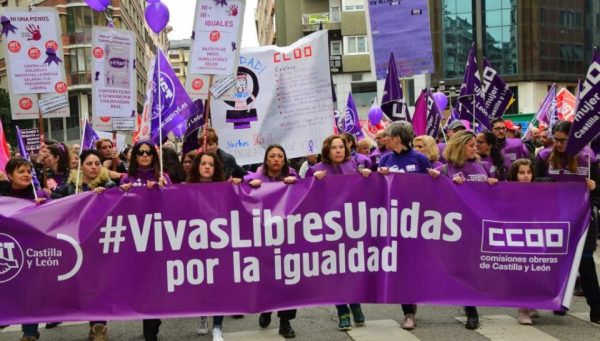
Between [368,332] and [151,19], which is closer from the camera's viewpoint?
[368,332]

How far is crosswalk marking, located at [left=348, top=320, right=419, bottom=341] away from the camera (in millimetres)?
6594

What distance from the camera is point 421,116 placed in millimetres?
12320

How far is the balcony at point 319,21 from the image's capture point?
56.0m

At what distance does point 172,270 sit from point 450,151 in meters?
2.66

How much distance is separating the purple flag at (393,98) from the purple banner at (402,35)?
45cm

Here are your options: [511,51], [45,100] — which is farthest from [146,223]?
[511,51]

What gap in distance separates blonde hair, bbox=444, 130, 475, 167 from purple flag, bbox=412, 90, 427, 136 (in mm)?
4948

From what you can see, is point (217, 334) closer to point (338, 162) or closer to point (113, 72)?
point (338, 162)

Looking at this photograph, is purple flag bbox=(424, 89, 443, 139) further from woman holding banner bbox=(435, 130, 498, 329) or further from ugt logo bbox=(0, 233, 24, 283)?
ugt logo bbox=(0, 233, 24, 283)

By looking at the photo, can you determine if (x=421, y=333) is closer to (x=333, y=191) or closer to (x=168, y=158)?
(x=333, y=191)

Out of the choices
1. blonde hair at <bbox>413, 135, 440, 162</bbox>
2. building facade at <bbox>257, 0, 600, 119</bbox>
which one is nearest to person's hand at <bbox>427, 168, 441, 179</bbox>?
blonde hair at <bbox>413, 135, 440, 162</bbox>

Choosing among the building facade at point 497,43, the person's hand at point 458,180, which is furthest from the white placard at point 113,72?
the building facade at point 497,43

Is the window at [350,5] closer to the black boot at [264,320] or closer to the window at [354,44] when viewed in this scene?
the window at [354,44]

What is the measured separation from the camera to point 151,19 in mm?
11742
